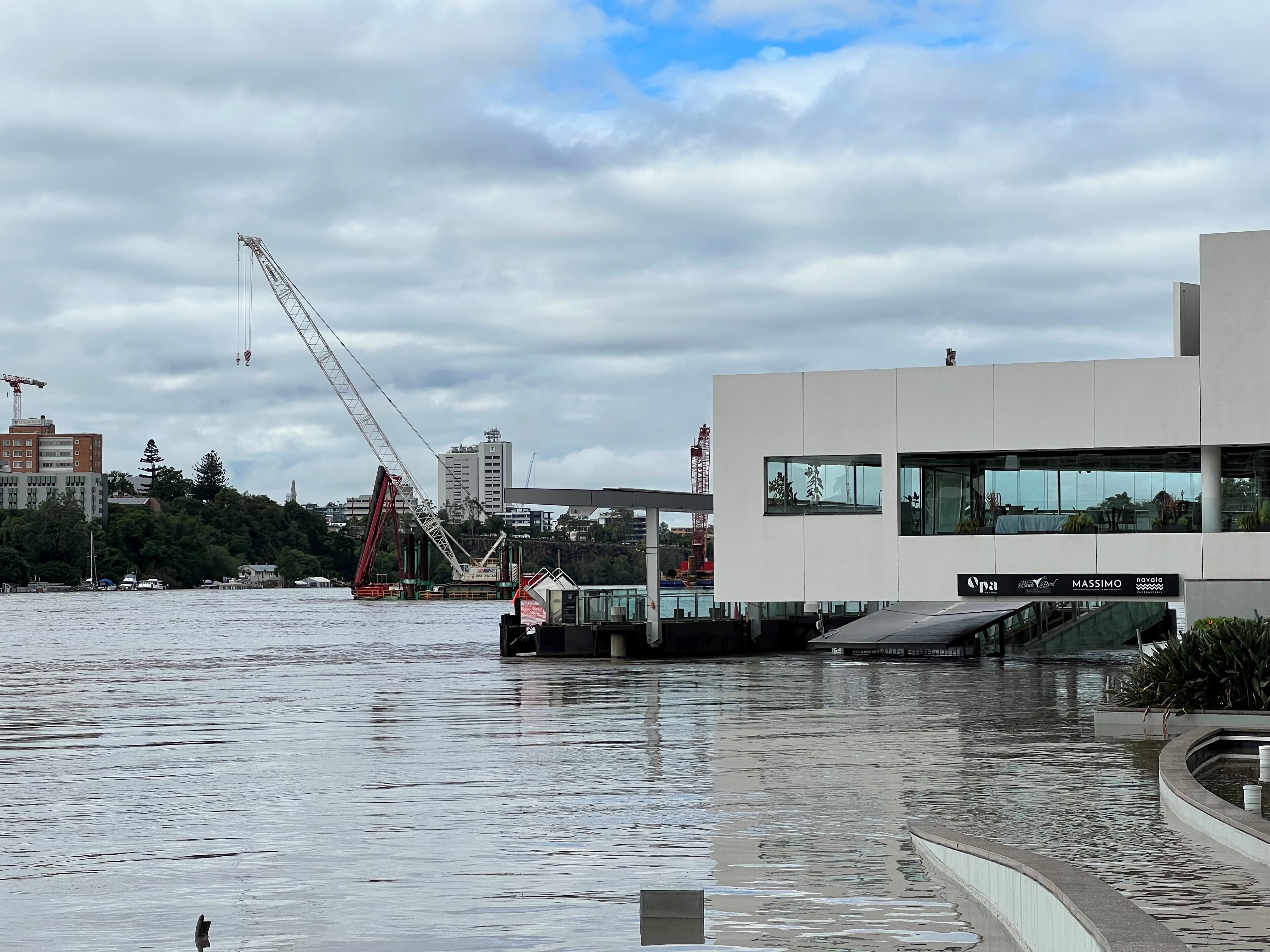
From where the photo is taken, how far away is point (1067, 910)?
8688 mm

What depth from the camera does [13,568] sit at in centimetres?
19262

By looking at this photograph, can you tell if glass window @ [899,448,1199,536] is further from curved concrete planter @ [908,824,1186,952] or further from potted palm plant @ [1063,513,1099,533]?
curved concrete planter @ [908,824,1186,952]

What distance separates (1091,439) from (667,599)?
21194 mm

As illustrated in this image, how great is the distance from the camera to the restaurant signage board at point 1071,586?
37.3 meters

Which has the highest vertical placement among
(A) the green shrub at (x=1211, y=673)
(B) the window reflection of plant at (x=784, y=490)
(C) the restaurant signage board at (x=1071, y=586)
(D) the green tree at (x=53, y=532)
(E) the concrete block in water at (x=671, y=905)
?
(D) the green tree at (x=53, y=532)

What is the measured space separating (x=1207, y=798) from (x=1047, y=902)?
18.2ft

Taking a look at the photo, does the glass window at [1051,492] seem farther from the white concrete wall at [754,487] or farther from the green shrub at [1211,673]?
the green shrub at [1211,673]

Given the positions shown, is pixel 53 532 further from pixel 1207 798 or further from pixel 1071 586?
pixel 1207 798

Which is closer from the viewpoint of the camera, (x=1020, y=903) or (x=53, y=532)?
(x=1020, y=903)

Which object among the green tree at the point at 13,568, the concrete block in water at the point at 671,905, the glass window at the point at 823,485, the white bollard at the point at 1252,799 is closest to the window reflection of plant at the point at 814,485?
the glass window at the point at 823,485

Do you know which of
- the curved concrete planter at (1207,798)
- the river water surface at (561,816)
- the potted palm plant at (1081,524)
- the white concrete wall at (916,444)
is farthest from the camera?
the potted palm plant at (1081,524)

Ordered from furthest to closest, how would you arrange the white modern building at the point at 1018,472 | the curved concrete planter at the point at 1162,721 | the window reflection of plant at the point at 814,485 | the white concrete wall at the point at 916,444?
the window reflection of plant at the point at 814,485, the white concrete wall at the point at 916,444, the white modern building at the point at 1018,472, the curved concrete planter at the point at 1162,721

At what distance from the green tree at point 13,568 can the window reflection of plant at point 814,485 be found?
169 m

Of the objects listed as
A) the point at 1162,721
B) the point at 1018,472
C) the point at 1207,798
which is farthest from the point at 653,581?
the point at 1207,798
